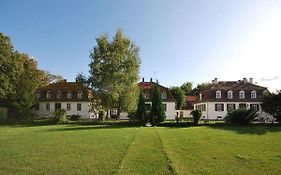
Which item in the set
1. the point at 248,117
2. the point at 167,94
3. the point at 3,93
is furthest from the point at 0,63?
the point at 248,117

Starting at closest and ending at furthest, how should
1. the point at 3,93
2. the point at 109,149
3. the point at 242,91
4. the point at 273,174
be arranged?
1. the point at 273,174
2. the point at 109,149
3. the point at 3,93
4. the point at 242,91

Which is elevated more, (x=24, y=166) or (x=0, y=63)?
(x=0, y=63)

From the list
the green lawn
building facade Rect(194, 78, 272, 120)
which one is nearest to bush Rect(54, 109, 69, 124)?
building facade Rect(194, 78, 272, 120)

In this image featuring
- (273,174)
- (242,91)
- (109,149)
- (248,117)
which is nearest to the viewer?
(273,174)

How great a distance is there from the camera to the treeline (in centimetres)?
5462

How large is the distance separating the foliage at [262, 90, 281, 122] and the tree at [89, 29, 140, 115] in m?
18.9

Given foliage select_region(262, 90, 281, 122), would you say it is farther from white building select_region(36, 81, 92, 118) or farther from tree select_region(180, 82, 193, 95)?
tree select_region(180, 82, 193, 95)

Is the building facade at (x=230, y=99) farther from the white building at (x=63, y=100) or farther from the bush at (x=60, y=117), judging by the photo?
the bush at (x=60, y=117)

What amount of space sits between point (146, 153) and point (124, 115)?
4814 cm

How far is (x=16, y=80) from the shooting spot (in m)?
55.2

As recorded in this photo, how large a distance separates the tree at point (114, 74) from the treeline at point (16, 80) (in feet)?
38.0

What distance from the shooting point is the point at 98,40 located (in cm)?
5344

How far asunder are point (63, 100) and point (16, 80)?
13156 mm

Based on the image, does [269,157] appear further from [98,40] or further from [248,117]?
[98,40]
